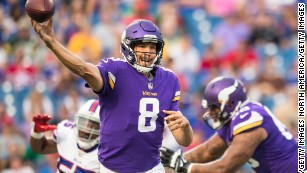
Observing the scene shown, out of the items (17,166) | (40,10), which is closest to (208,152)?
(40,10)

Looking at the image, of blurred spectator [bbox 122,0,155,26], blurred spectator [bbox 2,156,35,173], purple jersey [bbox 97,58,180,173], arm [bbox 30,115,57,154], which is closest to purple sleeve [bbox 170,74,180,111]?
A: purple jersey [bbox 97,58,180,173]

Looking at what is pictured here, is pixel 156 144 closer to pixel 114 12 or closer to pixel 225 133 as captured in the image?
pixel 225 133

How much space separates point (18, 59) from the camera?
1230 centimetres

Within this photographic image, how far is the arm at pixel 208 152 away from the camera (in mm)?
7730

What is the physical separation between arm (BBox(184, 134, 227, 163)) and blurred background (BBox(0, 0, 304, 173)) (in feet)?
8.66

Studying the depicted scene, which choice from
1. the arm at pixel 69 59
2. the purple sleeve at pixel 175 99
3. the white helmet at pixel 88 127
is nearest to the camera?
the arm at pixel 69 59

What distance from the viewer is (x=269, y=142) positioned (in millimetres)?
7203

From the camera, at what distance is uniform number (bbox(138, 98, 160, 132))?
20.3 feet

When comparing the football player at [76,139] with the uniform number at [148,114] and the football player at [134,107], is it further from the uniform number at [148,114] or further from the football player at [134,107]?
the uniform number at [148,114]

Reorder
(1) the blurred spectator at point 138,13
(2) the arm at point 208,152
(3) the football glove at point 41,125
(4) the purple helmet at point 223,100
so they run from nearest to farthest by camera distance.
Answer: (4) the purple helmet at point 223,100
(3) the football glove at point 41,125
(2) the arm at point 208,152
(1) the blurred spectator at point 138,13

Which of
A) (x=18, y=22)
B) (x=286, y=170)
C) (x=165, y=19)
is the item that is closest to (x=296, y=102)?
(x=165, y=19)

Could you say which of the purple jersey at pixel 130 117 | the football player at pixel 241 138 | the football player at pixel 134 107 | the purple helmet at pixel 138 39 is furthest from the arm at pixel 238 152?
the purple helmet at pixel 138 39

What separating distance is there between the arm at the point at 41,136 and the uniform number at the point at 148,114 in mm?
1520

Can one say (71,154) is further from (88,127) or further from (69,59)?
(69,59)
